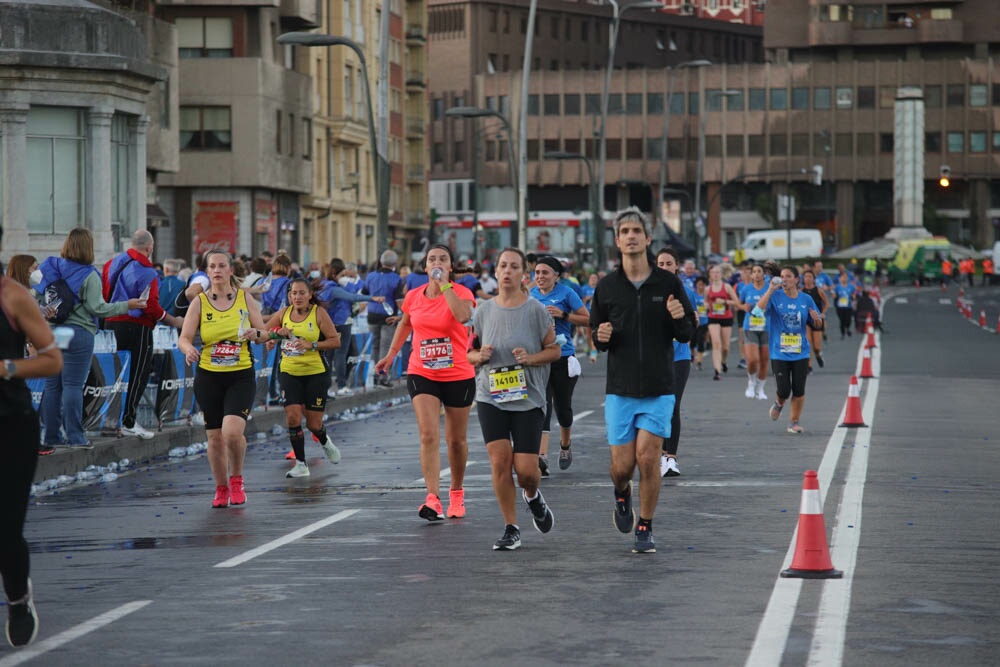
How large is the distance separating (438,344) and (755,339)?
15.5 meters

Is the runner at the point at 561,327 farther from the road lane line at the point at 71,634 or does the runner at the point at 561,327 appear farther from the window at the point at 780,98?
the window at the point at 780,98

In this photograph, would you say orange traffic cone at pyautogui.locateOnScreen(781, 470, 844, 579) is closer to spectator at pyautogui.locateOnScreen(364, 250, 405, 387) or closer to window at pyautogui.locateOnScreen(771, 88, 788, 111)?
spectator at pyautogui.locateOnScreen(364, 250, 405, 387)

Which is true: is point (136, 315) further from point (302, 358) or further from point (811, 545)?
point (811, 545)

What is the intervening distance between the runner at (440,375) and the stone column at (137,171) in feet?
60.0

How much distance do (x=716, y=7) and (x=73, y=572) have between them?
161 metres

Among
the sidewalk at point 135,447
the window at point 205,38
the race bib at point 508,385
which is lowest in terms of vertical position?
the sidewalk at point 135,447

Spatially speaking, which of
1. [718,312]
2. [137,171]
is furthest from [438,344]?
[718,312]

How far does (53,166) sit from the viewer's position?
28750 millimetres

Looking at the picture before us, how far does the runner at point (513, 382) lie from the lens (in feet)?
36.9

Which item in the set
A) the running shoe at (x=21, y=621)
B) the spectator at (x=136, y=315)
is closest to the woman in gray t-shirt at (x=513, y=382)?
the running shoe at (x=21, y=621)

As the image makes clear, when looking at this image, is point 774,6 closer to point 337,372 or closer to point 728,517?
point 337,372

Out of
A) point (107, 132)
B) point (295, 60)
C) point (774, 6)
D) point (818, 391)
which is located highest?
point (774, 6)

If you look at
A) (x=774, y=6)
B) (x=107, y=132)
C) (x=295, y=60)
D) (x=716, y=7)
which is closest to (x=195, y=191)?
(x=295, y=60)

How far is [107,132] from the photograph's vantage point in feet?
94.8
